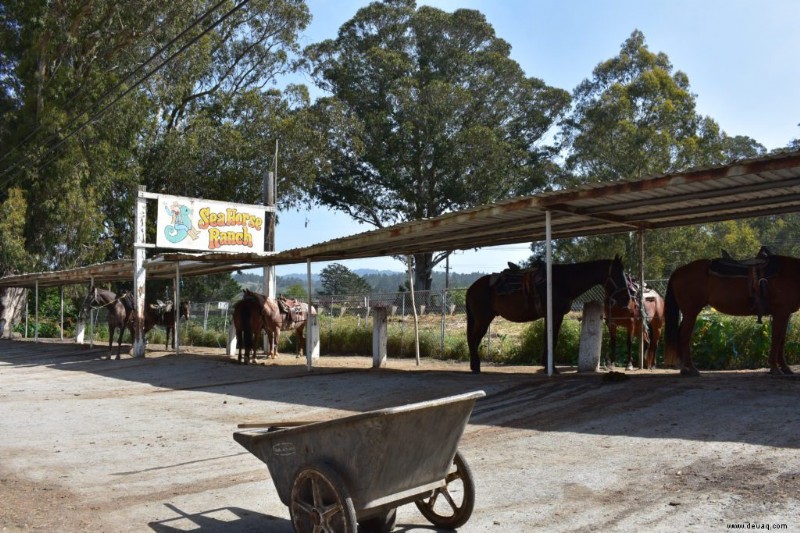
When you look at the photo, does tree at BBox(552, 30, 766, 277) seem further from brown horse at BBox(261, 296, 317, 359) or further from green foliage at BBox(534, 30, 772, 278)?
brown horse at BBox(261, 296, 317, 359)

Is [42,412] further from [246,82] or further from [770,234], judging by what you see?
[770,234]

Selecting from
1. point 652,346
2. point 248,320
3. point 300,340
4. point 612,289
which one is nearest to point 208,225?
point 248,320

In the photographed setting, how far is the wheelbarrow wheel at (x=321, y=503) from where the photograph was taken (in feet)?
16.1

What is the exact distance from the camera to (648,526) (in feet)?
18.7

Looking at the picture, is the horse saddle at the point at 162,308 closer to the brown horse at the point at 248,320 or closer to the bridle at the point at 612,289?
the brown horse at the point at 248,320

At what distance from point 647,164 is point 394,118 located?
16.7 metres

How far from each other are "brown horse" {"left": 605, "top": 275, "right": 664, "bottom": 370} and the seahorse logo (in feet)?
42.5

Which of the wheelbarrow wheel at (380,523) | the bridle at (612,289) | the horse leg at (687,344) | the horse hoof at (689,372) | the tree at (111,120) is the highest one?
the tree at (111,120)

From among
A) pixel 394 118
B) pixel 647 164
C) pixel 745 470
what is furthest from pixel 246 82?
pixel 745 470

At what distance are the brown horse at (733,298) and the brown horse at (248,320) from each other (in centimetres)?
1139

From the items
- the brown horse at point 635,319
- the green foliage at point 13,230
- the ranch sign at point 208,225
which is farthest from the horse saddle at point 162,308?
the brown horse at point 635,319

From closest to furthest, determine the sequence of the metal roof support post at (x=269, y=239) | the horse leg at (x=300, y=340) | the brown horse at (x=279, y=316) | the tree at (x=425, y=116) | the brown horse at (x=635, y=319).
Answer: the brown horse at (x=635, y=319)
the brown horse at (x=279, y=316)
the metal roof support post at (x=269, y=239)
the horse leg at (x=300, y=340)
the tree at (x=425, y=116)

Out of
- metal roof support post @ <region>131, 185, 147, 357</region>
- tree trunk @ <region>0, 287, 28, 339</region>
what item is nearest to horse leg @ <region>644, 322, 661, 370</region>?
metal roof support post @ <region>131, 185, 147, 357</region>

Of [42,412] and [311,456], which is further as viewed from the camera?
[42,412]
